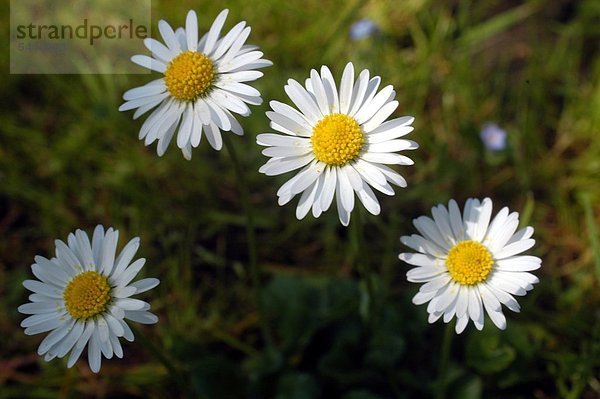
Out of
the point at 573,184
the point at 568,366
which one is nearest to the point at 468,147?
the point at 573,184

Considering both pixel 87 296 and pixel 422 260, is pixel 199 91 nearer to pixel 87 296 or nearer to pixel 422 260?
pixel 87 296

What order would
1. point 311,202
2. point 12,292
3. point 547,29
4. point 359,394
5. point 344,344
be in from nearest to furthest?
1. point 311,202
2. point 359,394
3. point 344,344
4. point 12,292
5. point 547,29

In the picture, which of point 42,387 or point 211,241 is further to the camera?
point 211,241

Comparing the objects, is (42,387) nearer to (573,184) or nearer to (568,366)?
(568,366)

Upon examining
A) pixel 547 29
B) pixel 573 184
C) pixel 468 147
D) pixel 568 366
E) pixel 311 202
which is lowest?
pixel 568 366

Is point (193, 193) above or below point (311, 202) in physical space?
above
